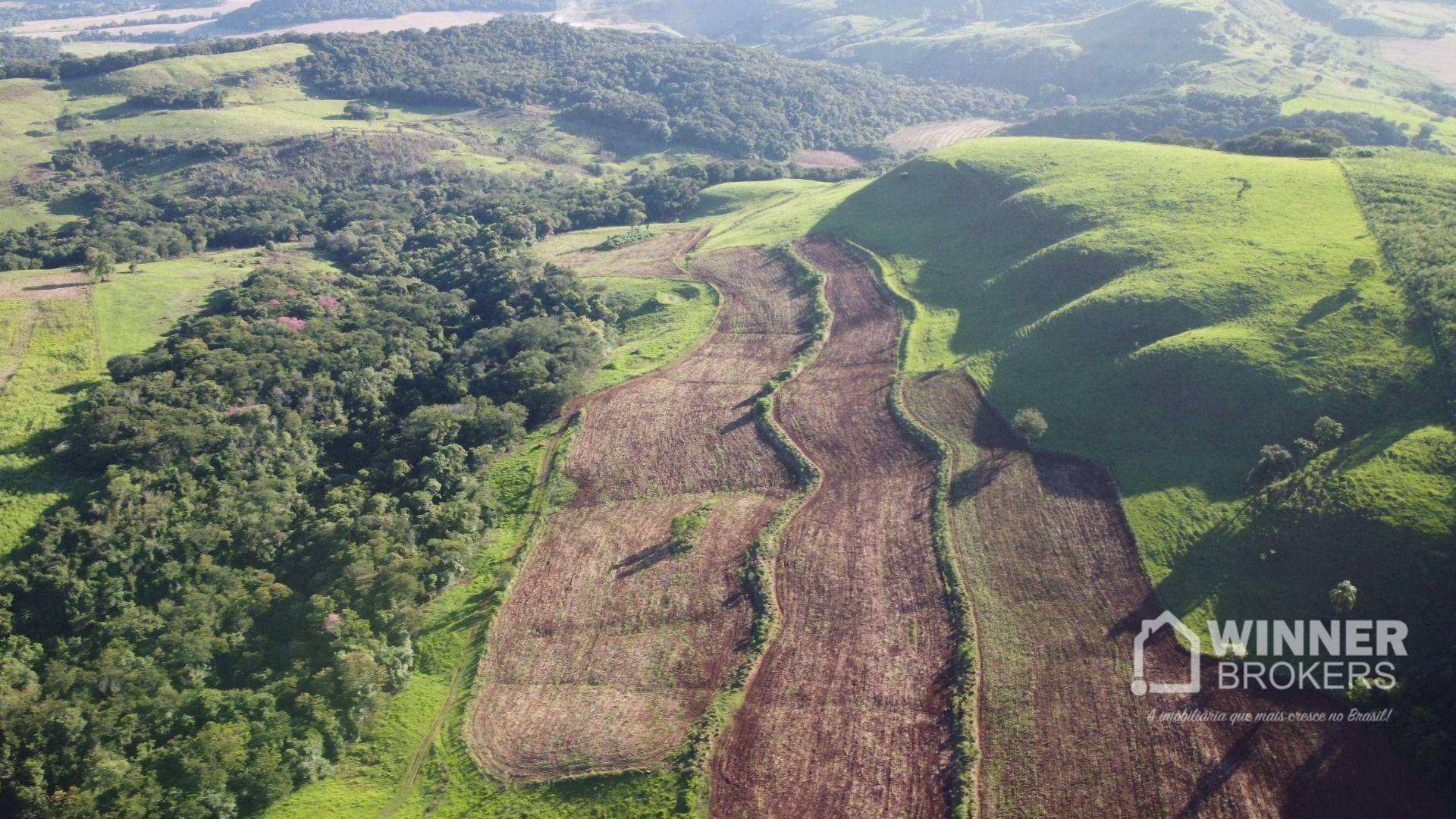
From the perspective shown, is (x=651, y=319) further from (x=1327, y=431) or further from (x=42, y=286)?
(x=42, y=286)

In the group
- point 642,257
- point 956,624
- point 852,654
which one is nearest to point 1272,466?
point 956,624

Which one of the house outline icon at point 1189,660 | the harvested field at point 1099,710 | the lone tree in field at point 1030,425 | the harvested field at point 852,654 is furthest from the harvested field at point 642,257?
the house outline icon at point 1189,660

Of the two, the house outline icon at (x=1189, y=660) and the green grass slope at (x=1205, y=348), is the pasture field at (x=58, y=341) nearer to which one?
the house outline icon at (x=1189, y=660)

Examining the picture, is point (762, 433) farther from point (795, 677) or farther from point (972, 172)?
point (972, 172)

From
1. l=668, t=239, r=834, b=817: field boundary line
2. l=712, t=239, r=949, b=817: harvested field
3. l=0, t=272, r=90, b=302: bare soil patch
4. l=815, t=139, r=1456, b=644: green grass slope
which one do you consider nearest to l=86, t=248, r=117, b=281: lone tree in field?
l=0, t=272, r=90, b=302: bare soil patch

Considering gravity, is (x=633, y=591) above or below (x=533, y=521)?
above

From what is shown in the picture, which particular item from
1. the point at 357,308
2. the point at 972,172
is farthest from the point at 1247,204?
the point at 357,308

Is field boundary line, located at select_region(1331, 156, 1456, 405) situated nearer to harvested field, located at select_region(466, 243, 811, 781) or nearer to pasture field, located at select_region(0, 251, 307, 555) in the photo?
harvested field, located at select_region(466, 243, 811, 781)
